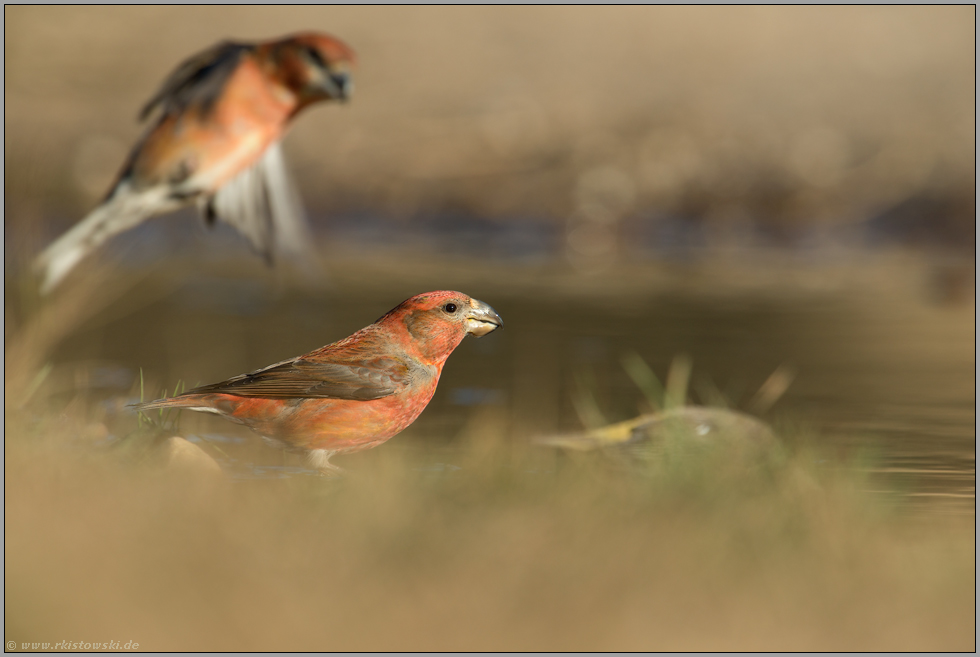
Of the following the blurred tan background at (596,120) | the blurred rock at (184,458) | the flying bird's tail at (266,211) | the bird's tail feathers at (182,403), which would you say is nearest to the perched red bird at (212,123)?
the flying bird's tail at (266,211)

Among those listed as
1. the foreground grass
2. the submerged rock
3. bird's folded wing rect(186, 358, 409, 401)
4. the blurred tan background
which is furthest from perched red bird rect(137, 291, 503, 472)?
the blurred tan background

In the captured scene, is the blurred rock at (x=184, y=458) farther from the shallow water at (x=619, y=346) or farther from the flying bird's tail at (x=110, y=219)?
the flying bird's tail at (x=110, y=219)

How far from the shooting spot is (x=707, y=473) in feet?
12.8

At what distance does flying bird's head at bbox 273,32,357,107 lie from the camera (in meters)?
4.89

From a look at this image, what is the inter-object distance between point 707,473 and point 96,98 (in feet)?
39.2

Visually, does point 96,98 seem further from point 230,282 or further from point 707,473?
point 707,473

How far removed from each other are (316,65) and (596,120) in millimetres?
9768

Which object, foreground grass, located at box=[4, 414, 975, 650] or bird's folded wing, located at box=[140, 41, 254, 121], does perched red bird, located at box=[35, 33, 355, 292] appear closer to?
bird's folded wing, located at box=[140, 41, 254, 121]

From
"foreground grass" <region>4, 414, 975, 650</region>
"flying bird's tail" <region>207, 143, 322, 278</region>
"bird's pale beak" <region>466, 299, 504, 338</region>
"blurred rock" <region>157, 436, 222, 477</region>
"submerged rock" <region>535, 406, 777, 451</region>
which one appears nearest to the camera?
"foreground grass" <region>4, 414, 975, 650</region>

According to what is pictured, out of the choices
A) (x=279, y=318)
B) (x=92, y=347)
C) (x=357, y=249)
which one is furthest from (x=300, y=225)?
(x=357, y=249)

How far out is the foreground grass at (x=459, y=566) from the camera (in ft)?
9.65

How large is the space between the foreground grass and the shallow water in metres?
0.97

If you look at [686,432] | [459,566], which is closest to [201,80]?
[686,432]

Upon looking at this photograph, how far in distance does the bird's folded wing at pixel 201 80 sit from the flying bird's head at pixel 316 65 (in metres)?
0.24
